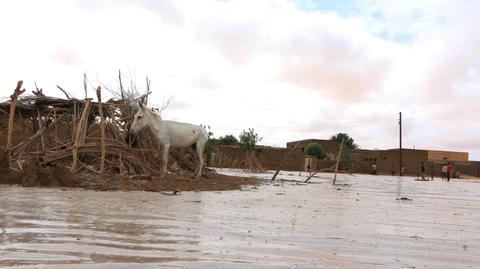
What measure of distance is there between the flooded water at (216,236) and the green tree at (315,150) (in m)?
72.8

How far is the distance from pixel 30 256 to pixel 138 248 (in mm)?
892

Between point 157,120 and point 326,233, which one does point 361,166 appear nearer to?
point 157,120

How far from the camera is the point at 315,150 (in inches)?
3196

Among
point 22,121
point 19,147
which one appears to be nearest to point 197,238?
point 19,147

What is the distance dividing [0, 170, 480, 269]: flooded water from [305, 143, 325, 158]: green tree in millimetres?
72765

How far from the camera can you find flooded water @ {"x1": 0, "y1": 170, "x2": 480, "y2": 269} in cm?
408

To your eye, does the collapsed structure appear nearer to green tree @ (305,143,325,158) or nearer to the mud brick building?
the mud brick building

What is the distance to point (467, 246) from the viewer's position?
5508mm

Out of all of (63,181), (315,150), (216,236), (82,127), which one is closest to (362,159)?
(315,150)

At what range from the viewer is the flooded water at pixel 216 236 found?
408 centimetres

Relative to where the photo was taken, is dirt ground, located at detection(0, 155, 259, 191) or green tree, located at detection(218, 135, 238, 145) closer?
dirt ground, located at detection(0, 155, 259, 191)

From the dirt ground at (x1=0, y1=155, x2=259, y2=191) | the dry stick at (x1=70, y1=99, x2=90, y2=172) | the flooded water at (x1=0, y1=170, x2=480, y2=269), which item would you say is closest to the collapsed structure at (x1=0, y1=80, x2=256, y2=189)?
the dry stick at (x1=70, y1=99, x2=90, y2=172)

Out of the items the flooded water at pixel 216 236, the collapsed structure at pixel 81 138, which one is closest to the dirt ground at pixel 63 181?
the collapsed structure at pixel 81 138

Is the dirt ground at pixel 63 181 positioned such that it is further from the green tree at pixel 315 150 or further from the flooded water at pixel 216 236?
the green tree at pixel 315 150
